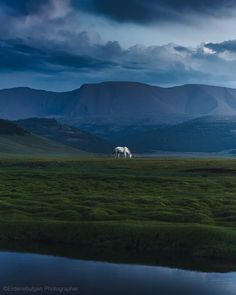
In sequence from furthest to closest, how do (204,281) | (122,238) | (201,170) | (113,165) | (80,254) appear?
(113,165) → (201,170) → (122,238) → (80,254) → (204,281)

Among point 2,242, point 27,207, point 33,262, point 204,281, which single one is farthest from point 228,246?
point 27,207

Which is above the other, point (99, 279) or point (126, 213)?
point (126, 213)

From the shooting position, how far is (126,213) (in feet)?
171

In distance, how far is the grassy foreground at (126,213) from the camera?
42.3 metres

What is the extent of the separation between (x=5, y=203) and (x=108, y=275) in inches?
994

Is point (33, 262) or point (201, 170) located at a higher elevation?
point (201, 170)

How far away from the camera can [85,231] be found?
44594 millimetres

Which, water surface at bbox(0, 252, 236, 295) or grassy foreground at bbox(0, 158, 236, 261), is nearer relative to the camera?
water surface at bbox(0, 252, 236, 295)

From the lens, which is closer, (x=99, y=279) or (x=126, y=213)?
(x=99, y=279)

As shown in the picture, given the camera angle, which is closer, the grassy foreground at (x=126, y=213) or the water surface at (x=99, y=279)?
the water surface at (x=99, y=279)

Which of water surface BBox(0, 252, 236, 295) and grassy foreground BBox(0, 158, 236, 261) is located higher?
grassy foreground BBox(0, 158, 236, 261)

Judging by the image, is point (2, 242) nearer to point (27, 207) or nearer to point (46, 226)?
point (46, 226)

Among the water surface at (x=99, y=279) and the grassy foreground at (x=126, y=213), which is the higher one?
the grassy foreground at (x=126, y=213)

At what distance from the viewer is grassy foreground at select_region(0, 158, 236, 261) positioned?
42.3 m
